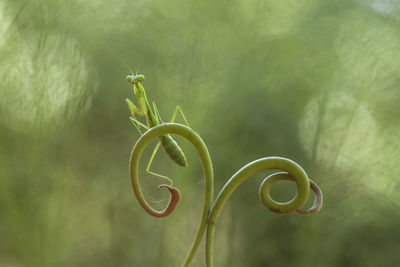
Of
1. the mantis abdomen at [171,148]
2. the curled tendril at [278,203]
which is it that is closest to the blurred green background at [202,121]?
the mantis abdomen at [171,148]

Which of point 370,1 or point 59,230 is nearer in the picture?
point 370,1

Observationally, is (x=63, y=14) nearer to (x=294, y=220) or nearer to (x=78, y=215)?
(x=78, y=215)

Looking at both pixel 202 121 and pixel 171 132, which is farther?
pixel 202 121

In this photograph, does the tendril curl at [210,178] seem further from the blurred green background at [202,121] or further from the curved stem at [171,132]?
the blurred green background at [202,121]

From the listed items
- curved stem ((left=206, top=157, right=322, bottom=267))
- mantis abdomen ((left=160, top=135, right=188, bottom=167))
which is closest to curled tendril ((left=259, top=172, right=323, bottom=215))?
curved stem ((left=206, top=157, right=322, bottom=267))

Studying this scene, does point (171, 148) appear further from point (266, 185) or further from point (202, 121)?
point (202, 121)

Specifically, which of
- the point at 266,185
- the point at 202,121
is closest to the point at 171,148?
the point at 266,185

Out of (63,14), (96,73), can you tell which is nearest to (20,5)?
(63,14)

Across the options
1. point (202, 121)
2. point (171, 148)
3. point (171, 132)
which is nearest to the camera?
point (171, 132)
